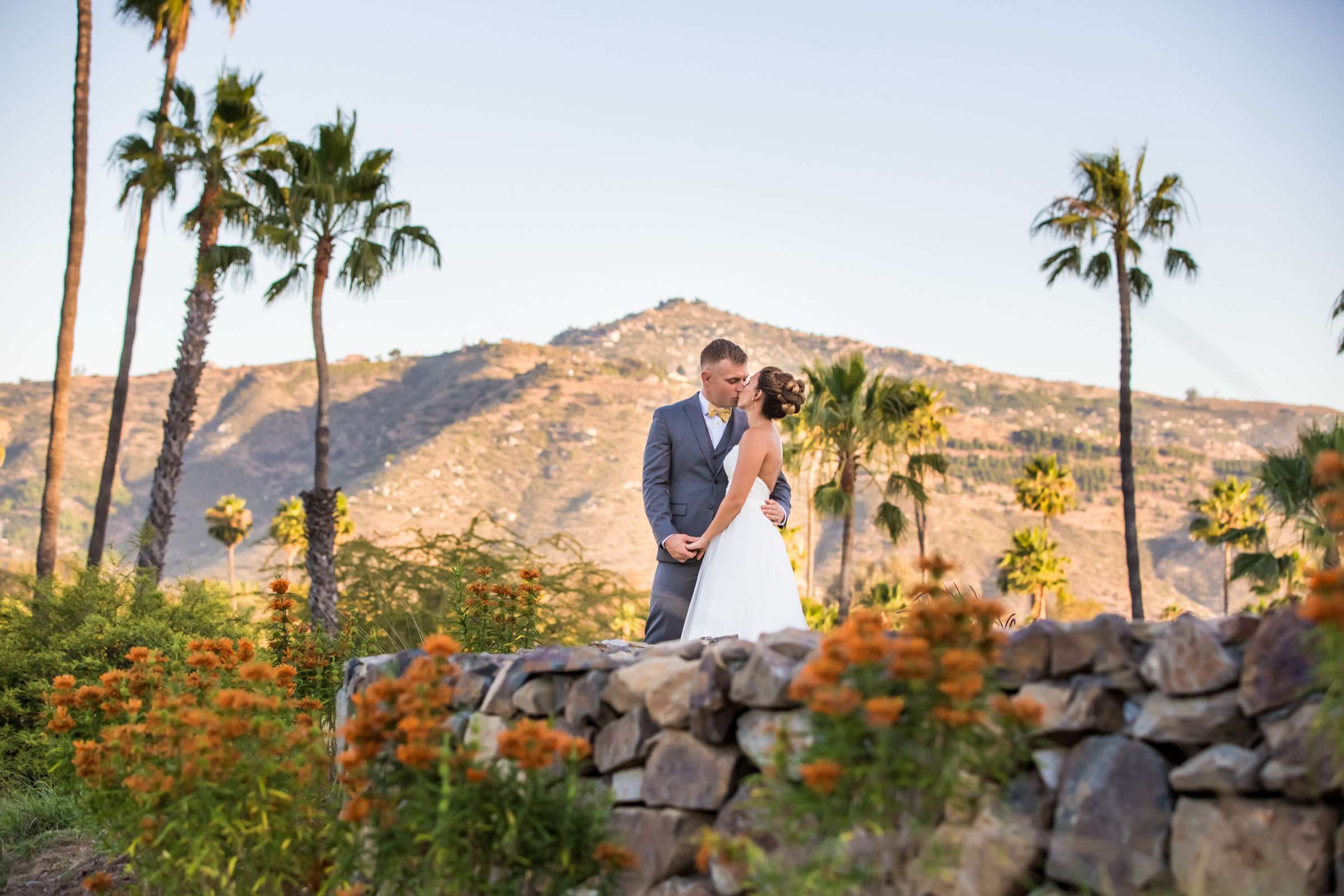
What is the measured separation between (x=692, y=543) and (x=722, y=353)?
0.96 meters

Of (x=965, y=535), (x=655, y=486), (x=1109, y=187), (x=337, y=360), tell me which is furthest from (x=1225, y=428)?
(x=655, y=486)

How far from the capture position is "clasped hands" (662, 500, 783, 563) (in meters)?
5.40

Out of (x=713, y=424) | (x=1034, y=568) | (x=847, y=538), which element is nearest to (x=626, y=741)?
(x=713, y=424)

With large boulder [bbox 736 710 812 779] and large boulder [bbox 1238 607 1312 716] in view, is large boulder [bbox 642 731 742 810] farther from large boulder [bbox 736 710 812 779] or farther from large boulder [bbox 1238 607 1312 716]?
large boulder [bbox 1238 607 1312 716]

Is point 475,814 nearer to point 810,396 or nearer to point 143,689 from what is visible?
point 143,689

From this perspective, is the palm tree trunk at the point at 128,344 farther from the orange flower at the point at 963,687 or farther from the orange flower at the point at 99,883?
the orange flower at the point at 963,687

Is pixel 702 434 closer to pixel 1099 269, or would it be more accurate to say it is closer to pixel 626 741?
pixel 626 741

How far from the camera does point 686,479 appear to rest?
5719mm

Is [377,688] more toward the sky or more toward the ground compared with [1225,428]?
more toward the ground

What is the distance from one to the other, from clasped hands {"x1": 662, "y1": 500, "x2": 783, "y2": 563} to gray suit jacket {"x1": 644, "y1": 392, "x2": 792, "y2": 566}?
81mm

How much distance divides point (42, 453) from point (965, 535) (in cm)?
9043

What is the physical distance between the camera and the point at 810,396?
2414 cm

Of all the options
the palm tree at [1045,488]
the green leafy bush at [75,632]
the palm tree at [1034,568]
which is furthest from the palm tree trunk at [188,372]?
the palm tree at [1045,488]

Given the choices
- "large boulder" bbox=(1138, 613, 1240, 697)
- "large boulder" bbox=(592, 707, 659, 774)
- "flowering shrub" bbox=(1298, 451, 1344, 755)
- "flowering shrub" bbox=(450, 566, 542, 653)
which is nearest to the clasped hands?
"flowering shrub" bbox=(450, 566, 542, 653)
